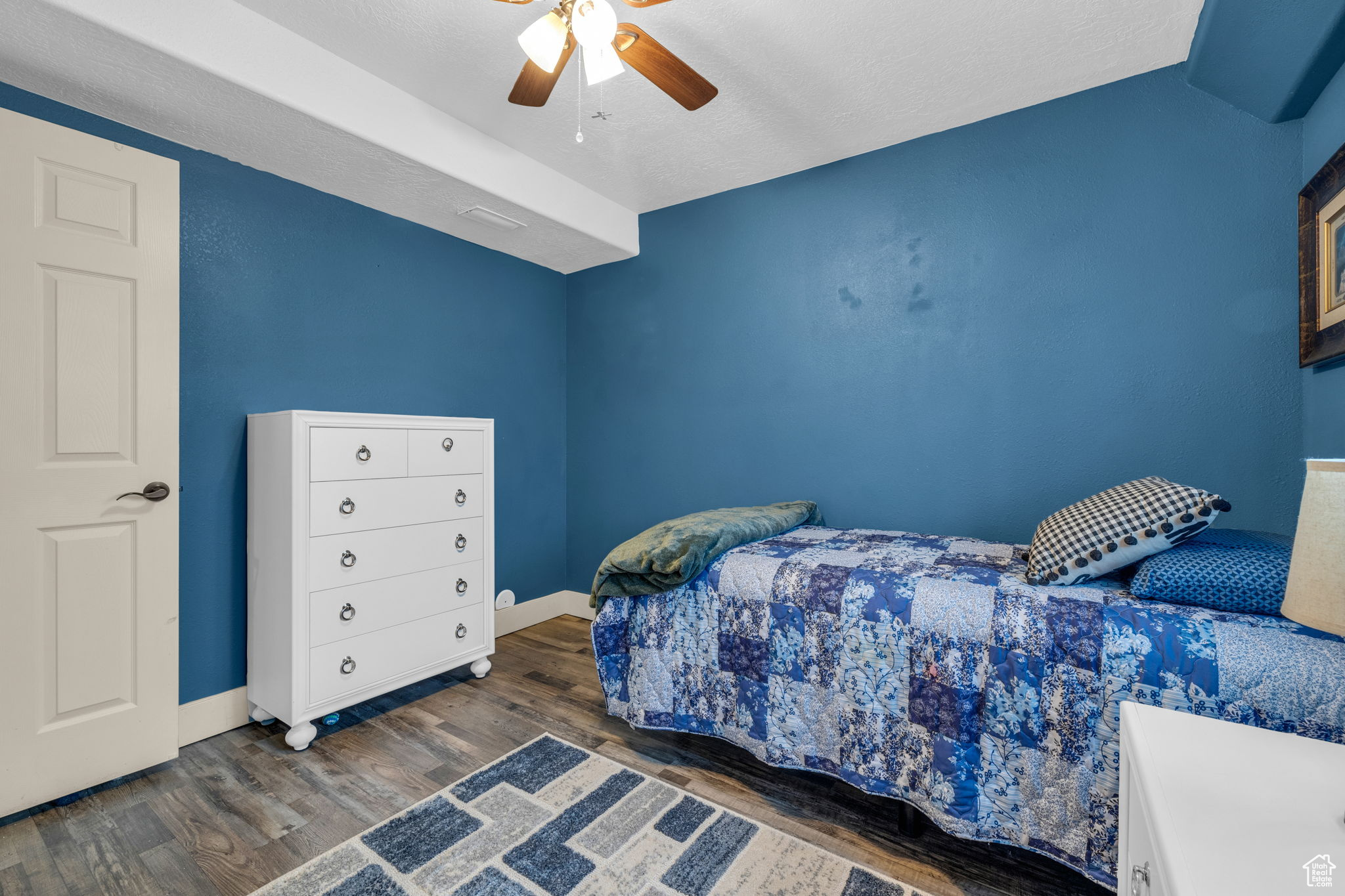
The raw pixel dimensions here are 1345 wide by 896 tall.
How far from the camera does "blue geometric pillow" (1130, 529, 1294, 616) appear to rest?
1298mm

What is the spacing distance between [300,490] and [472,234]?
1.66 m

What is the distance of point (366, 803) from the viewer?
1766mm

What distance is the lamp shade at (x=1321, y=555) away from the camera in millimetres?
731

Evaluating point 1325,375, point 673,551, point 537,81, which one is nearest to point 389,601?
point 673,551

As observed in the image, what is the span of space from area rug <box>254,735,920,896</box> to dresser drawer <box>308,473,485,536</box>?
1029 millimetres

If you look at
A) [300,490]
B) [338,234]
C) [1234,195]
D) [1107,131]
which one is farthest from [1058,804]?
[338,234]

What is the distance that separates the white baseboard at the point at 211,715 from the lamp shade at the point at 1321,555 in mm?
2990

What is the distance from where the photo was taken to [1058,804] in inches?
53.1

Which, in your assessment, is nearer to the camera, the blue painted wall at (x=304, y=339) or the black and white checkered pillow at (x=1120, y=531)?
the black and white checkered pillow at (x=1120, y=531)

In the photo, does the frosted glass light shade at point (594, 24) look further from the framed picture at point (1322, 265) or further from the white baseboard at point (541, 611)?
the white baseboard at point (541, 611)

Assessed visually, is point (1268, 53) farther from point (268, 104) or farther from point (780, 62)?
point (268, 104)

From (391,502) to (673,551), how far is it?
1222 mm

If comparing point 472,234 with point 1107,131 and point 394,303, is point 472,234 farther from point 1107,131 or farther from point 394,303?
point 1107,131

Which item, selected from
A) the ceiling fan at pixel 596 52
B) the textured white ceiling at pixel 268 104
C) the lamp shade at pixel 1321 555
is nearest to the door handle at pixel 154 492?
the textured white ceiling at pixel 268 104
